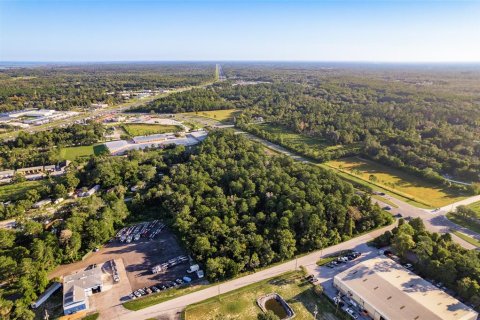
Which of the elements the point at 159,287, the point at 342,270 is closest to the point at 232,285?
the point at 159,287

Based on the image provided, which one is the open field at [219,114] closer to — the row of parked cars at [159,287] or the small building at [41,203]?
the small building at [41,203]

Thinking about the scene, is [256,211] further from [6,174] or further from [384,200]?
[6,174]

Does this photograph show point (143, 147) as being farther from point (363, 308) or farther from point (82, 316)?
point (363, 308)

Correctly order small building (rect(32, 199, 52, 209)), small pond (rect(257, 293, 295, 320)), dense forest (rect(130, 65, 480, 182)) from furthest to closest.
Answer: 1. dense forest (rect(130, 65, 480, 182))
2. small building (rect(32, 199, 52, 209))
3. small pond (rect(257, 293, 295, 320))

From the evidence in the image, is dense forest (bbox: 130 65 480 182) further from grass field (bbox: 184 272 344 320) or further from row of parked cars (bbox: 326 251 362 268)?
grass field (bbox: 184 272 344 320)

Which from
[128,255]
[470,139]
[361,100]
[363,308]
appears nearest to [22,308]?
[128,255]

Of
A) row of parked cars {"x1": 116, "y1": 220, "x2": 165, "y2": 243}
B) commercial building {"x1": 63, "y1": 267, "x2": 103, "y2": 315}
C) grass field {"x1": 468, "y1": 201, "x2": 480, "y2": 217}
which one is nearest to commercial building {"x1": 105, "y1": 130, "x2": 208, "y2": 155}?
row of parked cars {"x1": 116, "y1": 220, "x2": 165, "y2": 243}
